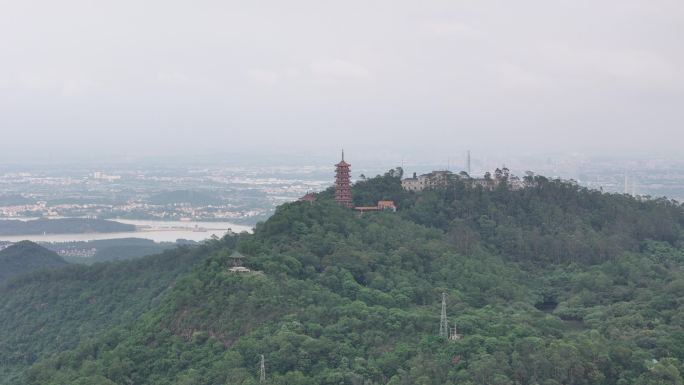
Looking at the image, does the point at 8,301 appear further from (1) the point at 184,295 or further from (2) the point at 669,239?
(2) the point at 669,239

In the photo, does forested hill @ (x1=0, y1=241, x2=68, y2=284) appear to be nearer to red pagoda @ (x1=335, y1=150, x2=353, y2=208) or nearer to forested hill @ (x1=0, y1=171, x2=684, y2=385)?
forested hill @ (x1=0, y1=171, x2=684, y2=385)

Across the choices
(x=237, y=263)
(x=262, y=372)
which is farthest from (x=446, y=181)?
(x=262, y=372)

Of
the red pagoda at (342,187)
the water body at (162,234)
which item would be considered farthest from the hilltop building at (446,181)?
the water body at (162,234)

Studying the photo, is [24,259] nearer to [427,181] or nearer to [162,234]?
[162,234]

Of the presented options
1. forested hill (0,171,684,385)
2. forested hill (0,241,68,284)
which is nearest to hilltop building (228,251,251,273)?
forested hill (0,171,684,385)

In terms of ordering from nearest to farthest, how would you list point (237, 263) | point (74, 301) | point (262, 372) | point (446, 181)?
point (262, 372), point (237, 263), point (74, 301), point (446, 181)

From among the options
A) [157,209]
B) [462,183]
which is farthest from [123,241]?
[462,183]
